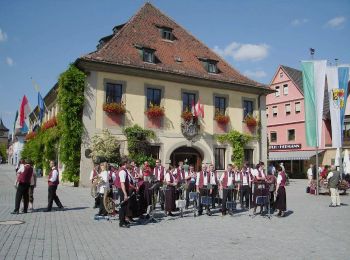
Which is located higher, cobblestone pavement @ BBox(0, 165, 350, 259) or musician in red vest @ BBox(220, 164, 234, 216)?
musician in red vest @ BBox(220, 164, 234, 216)

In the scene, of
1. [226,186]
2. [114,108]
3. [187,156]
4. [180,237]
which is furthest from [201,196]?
[187,156]

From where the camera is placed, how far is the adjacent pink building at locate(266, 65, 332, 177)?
41812mm

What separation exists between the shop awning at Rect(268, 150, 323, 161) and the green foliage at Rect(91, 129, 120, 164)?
25.3 m

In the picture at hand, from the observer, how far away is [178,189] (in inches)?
585

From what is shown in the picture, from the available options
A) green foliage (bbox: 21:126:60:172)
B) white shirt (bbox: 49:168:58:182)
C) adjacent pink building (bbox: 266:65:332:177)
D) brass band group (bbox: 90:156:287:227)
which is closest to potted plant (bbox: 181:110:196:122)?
green foliage (bbox: 21:126:60:172)

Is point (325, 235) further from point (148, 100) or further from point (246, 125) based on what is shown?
point (246, 125)

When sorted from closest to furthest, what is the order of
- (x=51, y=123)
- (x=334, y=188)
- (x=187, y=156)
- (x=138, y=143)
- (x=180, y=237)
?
(x=180, y=237) → (x=334, y=188) → (x=138, y=143) → (x=187, y=156) → (x=51, y=123)

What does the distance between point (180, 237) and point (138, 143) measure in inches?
565

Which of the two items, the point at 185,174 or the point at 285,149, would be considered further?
the point at 285,149

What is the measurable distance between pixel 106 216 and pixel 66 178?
11.3m

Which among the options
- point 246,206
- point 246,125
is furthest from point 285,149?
point 246,206

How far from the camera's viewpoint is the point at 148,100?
80.9 ft

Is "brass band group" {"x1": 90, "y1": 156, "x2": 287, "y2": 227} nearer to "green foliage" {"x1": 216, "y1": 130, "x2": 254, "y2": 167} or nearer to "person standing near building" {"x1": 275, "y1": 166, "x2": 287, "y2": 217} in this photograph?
"person standing near building" {"x1": 275, "y1": 166, "x2": 287, "y2": 217}

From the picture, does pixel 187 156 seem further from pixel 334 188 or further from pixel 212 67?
pixel 334 188
